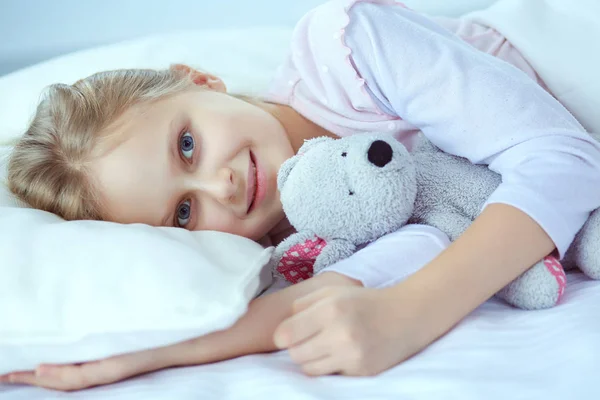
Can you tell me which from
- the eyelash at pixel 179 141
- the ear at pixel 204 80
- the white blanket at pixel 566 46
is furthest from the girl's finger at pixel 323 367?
the white blanket at pixel 566 46

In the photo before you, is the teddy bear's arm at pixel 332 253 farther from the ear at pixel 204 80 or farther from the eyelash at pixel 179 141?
the ear at pixel 204 80

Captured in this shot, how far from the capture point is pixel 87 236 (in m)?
0.73

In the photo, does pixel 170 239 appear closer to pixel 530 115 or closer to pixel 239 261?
pixel 239 261

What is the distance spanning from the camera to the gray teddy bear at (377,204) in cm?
73

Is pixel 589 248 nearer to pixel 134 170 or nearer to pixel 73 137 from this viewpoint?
pixel 134 170

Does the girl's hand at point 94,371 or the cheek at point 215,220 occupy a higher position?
the cheek at point 215,220

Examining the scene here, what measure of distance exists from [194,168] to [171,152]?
39 millimetres

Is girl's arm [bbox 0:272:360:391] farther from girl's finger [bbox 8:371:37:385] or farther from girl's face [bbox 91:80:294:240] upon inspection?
girl's face [bbox 91:80:294:240]

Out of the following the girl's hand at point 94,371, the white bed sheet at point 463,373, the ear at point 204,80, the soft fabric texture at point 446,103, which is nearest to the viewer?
the white bed sheet at point 463,373

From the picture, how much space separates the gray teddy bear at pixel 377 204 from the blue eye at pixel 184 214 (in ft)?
0.52

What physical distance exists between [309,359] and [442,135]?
1.26 feet

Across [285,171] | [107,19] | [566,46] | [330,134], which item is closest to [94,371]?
[285,171]

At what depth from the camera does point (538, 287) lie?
2.30ft

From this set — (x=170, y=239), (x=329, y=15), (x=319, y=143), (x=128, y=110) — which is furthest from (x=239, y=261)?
(x=329, y=15)
